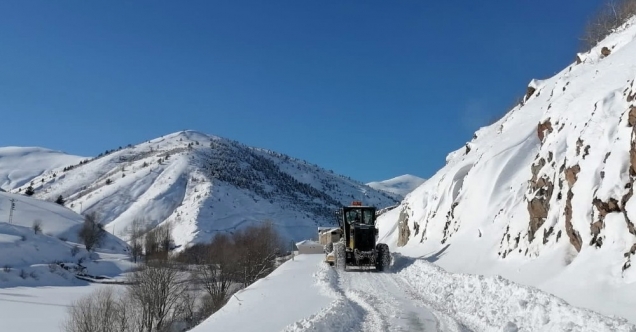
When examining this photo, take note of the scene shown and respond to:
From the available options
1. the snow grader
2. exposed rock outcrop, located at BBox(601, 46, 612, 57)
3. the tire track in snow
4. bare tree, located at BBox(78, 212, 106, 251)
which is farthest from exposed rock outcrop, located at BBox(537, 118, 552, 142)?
bare tree, located at BBox(78, 212, 106, 251)

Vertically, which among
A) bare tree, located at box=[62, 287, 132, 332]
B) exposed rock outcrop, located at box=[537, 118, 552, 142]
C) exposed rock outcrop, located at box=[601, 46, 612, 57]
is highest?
exposed rock outcrop, located at box=[601, 46, 612, 57]

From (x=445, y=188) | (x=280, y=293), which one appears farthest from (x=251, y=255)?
(x=280, y=293)

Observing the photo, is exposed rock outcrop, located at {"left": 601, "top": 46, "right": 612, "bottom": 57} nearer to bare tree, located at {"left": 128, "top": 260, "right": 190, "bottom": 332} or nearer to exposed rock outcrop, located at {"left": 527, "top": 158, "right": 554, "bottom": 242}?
exposed rock outcrop, located at {"left": 527, "top": 158, "right": 554, "bottom": 242}

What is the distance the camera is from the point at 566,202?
14.9 metres

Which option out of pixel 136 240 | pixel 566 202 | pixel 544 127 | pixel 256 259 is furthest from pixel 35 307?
pixel 136 240

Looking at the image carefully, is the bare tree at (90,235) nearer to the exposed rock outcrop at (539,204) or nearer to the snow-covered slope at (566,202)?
the snow-covered slope at (566,202)

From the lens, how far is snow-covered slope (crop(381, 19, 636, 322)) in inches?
438

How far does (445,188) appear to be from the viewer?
1352 inches

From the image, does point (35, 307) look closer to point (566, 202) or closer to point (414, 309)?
point (414, 309)

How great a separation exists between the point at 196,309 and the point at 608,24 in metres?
42.1

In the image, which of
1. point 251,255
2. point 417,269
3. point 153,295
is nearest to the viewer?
point 417,269

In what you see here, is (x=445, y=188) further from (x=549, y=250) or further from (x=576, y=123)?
(x=549, y=250)

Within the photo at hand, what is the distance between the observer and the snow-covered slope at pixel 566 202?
11117 mm

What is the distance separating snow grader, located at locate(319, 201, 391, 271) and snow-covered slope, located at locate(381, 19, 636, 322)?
2.96 metres
